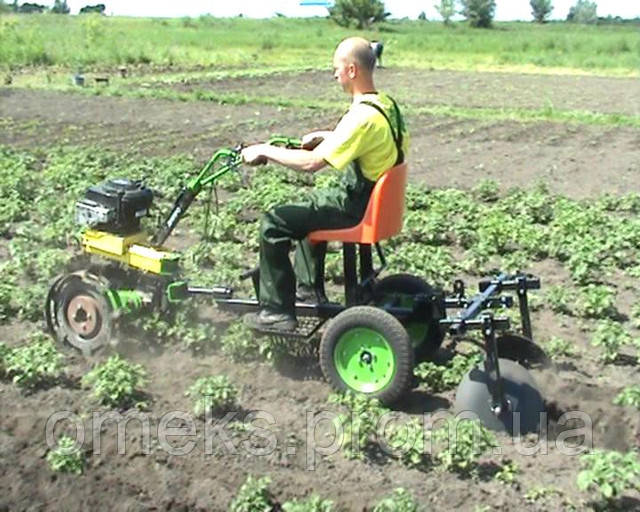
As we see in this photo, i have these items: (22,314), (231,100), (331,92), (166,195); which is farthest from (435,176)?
(331,92)

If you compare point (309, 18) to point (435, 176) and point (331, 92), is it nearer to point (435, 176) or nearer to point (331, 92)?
point (331, 92)

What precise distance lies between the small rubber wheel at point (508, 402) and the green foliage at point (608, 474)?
0.71 meters

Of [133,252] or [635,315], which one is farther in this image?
[635,315]

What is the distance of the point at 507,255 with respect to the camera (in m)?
8.94

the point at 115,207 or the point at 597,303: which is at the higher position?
the point at 115,207

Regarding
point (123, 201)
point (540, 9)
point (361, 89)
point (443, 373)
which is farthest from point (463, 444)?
point (540, 9)

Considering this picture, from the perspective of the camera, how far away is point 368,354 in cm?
582

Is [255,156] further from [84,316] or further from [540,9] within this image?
[540,9]

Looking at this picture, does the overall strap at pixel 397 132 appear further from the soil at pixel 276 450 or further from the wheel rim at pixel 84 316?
the wheel rim at pixel 84 316

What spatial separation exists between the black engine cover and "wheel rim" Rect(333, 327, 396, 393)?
5.69 feet

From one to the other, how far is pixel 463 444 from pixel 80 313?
2913mm

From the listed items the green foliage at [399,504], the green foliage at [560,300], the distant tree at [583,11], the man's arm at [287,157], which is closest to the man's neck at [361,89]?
the man's arm at [287,157]

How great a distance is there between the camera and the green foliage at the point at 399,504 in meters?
4.51

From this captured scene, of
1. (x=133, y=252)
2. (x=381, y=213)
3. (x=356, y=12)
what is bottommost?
(x=133, y=252)
